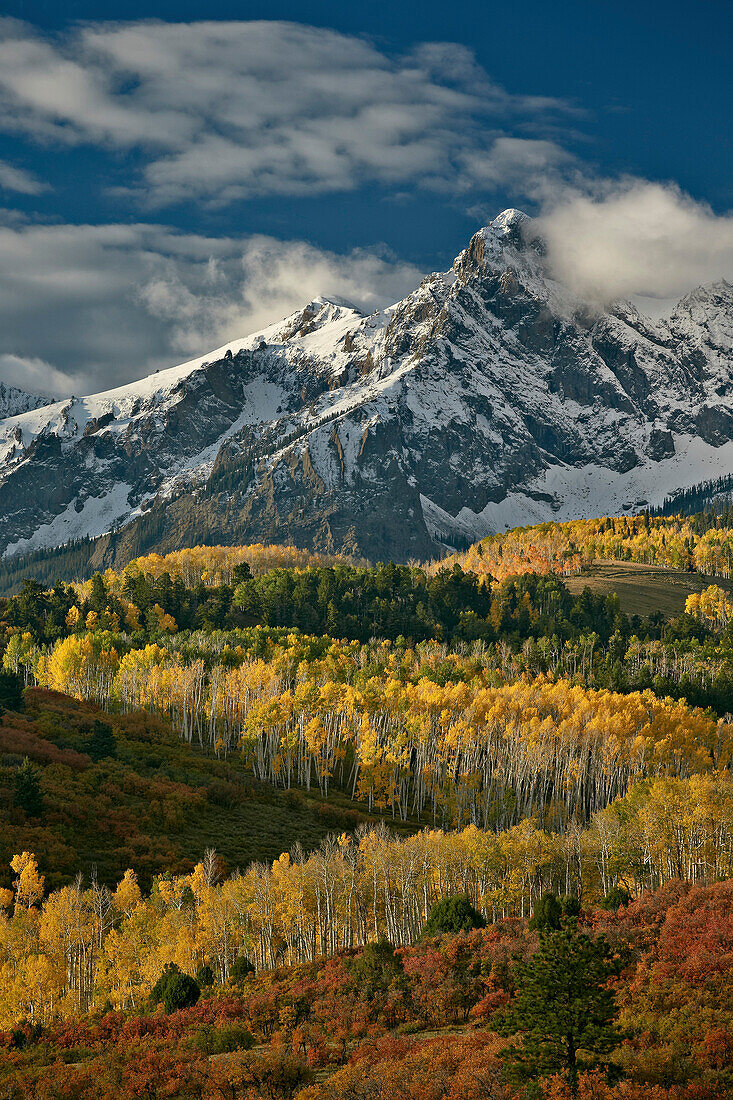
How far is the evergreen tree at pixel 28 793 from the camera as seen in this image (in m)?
85.5

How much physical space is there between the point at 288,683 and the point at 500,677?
40490 millimetres

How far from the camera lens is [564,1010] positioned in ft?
111

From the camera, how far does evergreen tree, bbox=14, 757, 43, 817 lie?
85.5m

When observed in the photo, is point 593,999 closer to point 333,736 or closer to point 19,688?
point 19,688

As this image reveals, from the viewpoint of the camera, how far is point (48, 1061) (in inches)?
1994

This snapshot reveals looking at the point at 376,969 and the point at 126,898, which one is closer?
the point at 376,969

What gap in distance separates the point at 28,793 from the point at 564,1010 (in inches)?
2554

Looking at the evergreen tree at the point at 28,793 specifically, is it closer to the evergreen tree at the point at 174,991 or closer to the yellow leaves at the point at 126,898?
the yellow leaves at the point at 126,898

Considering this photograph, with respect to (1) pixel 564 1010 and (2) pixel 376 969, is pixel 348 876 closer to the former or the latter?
(2) pixel 376 969

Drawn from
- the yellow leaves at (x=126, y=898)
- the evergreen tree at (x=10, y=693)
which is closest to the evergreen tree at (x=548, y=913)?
the yellow leaves at (x=126, y=898)

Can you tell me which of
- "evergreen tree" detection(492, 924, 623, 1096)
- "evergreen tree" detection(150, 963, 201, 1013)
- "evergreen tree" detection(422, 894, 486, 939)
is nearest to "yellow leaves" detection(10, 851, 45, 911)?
"evergreen tree" detection(150, 963, 201, 1013)

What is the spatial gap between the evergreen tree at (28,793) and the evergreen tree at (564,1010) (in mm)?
62633

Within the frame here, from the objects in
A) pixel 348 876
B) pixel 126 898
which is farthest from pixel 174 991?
pixel 348 876

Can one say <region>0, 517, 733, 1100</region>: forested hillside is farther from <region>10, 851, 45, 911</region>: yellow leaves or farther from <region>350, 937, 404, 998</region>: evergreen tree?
<region>10, 851, 45, 911</region>: yellow leaves
